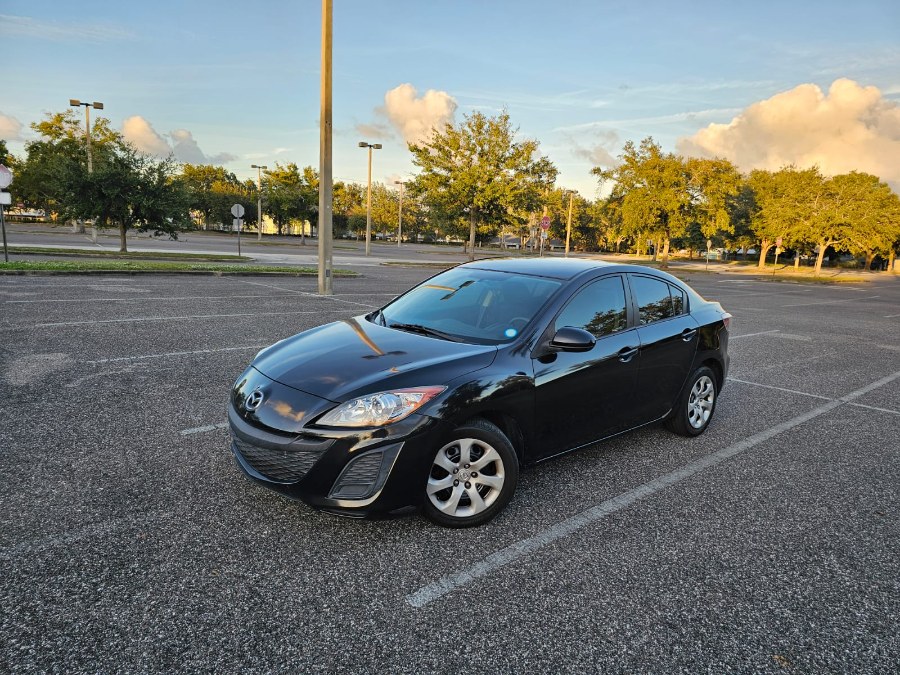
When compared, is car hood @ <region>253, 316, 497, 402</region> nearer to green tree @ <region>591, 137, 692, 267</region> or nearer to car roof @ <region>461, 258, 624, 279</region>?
car roof @ <region>461, 258, 624, 279</region>

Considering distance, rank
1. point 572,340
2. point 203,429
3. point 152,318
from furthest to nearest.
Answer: point 152,318 → point 203,429 → point 572,340

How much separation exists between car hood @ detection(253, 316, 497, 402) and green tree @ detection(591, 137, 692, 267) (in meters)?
37.4

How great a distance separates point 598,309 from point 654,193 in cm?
Result: 3704

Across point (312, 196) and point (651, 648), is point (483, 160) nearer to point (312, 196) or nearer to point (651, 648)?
point (312, 196)

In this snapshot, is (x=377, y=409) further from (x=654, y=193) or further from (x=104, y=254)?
(x=654, y=193)

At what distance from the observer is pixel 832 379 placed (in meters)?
7.69

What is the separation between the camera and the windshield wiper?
3.72 metres

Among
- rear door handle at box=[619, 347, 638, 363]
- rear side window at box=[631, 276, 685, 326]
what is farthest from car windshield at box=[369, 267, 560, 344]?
rear side window at box=[631, 276, 685, 326]

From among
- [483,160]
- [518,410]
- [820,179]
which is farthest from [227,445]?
[820,179]

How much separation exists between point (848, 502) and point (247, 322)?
28.2ft

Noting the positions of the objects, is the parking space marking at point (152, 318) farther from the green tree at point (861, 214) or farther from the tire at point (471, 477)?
the green tree at point (861, 214)

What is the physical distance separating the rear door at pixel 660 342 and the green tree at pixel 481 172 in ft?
87.2

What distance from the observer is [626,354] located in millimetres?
4082

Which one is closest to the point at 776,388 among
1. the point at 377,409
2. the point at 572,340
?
the point at 572,340
